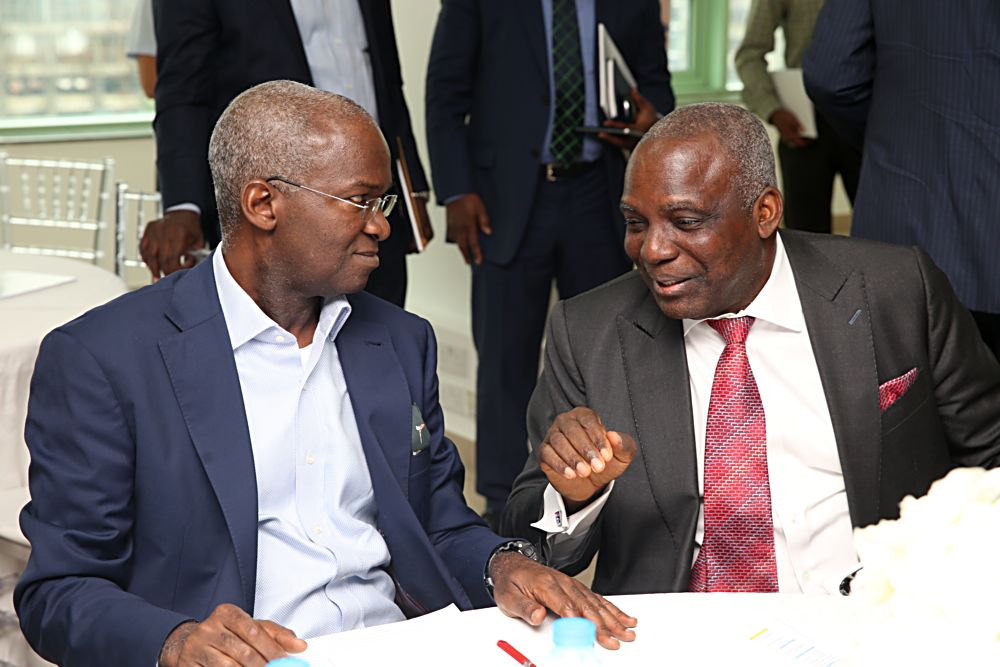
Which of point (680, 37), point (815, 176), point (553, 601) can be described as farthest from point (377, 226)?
point (680, 37)

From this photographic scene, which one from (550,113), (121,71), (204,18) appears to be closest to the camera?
(204,18)

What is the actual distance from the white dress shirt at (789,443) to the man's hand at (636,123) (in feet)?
5.53

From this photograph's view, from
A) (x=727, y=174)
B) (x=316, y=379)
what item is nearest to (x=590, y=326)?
(x=727, y=174)

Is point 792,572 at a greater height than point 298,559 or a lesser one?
lesser

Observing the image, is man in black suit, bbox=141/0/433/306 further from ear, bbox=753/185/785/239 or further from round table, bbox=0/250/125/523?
ear, bbox=753/185/785/239

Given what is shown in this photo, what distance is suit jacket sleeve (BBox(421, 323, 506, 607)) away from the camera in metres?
1.92

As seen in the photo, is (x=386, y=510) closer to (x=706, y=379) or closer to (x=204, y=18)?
(x=706, y=379)

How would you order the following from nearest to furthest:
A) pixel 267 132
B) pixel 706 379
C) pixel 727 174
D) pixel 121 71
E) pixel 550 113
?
1. pixel 267 132
2. pixel 727 174
3. pixel 706 379
4. pixel 550 113
5. pixel 121 71

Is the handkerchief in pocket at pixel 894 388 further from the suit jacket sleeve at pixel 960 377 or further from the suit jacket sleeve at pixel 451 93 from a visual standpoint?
the suit jacket sleeve at pixel 451 93

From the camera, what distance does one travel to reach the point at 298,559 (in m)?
1.89

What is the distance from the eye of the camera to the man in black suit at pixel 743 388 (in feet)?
6.70

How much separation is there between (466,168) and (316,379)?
2.11 metres

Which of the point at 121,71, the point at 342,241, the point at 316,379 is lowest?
the point at 121,71

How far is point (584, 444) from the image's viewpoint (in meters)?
1.77
